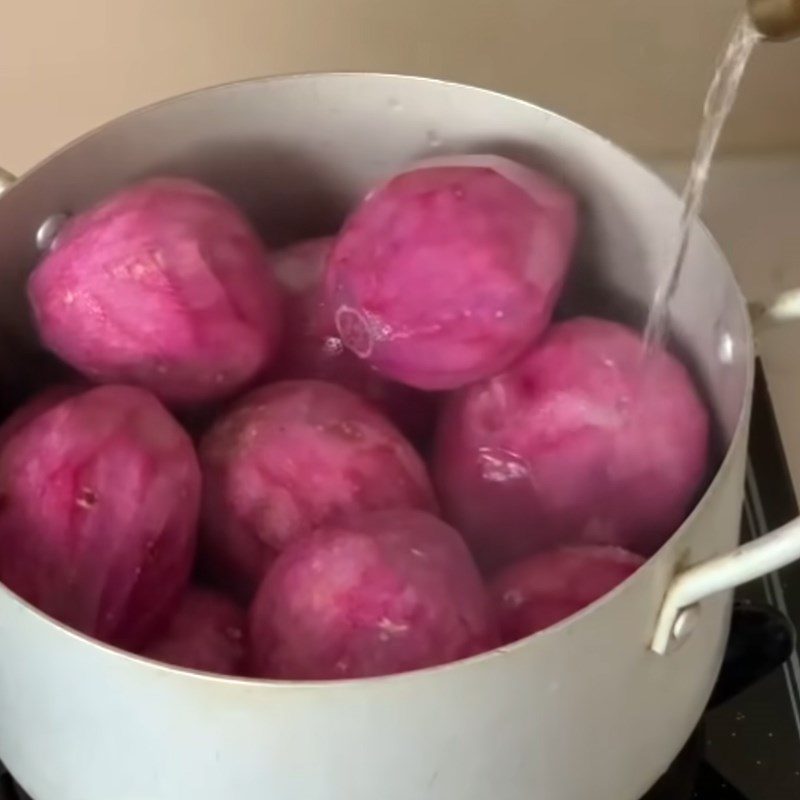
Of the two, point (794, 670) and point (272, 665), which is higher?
point (272, 665)

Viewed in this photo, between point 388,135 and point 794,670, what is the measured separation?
28cm

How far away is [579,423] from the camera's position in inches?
19.0

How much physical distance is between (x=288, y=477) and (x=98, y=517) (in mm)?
69

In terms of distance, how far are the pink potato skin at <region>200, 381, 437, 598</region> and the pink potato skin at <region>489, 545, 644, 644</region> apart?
0.04 metres

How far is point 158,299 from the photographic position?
48cm

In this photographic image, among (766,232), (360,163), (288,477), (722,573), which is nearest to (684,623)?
(722,573)

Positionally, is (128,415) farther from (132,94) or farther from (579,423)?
(132,94)

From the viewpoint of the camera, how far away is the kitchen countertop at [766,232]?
2.23 ft

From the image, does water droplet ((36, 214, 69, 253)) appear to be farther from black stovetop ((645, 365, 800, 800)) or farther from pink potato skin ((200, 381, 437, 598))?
black stovetop ((645, 365, 800, 800))

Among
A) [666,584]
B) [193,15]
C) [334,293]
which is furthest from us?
[193,15]

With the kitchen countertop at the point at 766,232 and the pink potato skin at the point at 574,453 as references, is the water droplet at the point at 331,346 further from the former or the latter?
the kitchen countertop at the point at 766,232

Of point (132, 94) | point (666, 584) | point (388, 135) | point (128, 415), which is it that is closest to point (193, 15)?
point (132, 94)

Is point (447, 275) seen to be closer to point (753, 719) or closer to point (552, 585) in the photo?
point (552, 585)

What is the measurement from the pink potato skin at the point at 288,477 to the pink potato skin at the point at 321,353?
1.1 inches
